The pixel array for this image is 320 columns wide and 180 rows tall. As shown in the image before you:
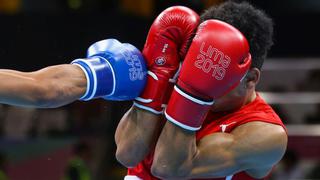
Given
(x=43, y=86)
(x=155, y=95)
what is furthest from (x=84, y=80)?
(x=155, y=95)

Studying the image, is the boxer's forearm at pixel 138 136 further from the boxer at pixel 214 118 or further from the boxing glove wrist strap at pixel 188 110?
the boxing glove wrist strap at pixel 188 110

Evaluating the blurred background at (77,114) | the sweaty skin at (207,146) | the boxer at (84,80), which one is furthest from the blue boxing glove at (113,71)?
the blurred background at (77,114)

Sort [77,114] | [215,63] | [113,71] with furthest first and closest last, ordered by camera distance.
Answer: [77,114]
[113,71]
[215,63]

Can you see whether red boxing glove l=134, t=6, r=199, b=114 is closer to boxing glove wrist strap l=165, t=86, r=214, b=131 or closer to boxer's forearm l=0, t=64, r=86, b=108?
boxing glove wrist strap l=165, t=86, r=214, b=131

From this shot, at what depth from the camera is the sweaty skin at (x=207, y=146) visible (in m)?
2.41

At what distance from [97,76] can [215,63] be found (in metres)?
0.39

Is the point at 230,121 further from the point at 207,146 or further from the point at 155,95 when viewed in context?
the point at 155,95

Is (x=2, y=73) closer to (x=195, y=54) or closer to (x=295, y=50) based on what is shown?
(x=195, y=54)

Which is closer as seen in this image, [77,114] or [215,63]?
[215,63]

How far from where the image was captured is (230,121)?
2592 mm

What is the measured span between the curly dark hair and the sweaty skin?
0.08 m

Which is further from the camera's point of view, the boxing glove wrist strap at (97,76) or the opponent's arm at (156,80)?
the opponent's arm at (156,80)

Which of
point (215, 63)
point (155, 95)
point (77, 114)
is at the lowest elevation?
point (77, 114)

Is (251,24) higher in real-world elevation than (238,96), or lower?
higher
